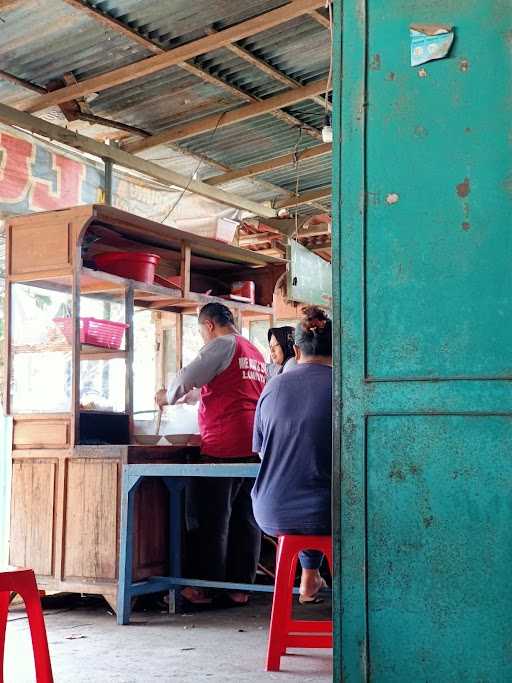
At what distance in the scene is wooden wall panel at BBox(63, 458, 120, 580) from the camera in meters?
5.18

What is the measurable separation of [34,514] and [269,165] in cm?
373

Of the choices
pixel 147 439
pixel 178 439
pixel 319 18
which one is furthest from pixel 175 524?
pixel 319 18

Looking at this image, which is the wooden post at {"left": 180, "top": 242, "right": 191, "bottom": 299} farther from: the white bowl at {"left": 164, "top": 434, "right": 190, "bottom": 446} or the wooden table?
the wooden table

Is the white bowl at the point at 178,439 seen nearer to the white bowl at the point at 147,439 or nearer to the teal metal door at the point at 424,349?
the white bowl at the point at 147,439

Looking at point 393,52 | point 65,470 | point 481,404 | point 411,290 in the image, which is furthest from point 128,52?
point 481,404

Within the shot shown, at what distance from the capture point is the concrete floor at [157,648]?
12.6ft

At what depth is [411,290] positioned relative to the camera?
2.81 m

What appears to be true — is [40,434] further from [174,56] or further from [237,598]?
[174,56]

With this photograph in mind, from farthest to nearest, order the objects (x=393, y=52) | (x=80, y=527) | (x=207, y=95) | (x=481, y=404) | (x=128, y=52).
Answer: (x=207, y=95)
(x=128, y=52)
(x=80, y=527)
(x=393, y=52)
(x=481, y=404)

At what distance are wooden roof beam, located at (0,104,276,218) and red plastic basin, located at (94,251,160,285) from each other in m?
0.96

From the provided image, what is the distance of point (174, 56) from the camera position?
5.64 meters

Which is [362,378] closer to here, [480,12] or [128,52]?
[480,12]

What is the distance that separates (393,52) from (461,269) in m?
0.76

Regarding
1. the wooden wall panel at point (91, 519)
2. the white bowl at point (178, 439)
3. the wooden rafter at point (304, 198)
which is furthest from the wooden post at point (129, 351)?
the wooden rafter at point (304, 198)
